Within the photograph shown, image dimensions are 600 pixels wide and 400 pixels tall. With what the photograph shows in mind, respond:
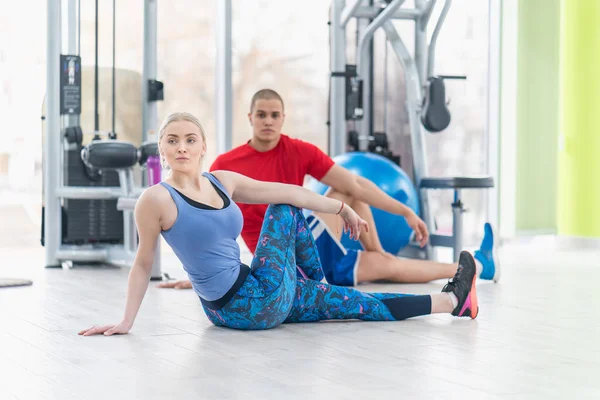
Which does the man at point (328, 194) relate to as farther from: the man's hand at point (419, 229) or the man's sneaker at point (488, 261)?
the man's hand at point (419, 229)

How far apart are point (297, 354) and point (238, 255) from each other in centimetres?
47

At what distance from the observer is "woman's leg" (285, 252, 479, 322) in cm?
295

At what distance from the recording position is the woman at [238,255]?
8.67 ft

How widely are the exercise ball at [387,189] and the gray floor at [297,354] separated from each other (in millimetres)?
925

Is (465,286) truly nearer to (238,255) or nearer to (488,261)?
(238,255)

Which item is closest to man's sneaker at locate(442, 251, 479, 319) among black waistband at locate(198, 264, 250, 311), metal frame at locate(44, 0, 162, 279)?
black waistband at locate(198, 264, 250, 311)

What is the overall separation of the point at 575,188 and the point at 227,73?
2.88 metres

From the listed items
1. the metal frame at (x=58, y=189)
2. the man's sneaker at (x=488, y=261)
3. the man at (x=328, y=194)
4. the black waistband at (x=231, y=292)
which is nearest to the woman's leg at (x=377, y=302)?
the black waistband at (x=231, y=292)

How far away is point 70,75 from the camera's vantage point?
5.04 m

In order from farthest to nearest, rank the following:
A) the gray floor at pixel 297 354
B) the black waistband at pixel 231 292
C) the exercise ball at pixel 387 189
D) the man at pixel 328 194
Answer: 1. the exercise ball at pixel 387 189
2. the man at pixel 328 194
3. the black waistband at pixel 231 292
4. the gray floor at pixel 297 354

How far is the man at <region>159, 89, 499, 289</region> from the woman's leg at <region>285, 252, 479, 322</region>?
2.16 ft

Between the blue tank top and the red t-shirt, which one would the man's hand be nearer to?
the red t-shirt

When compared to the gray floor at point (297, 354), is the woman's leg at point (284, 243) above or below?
above

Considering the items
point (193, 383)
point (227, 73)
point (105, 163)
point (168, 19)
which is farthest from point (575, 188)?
point (193, 383)
